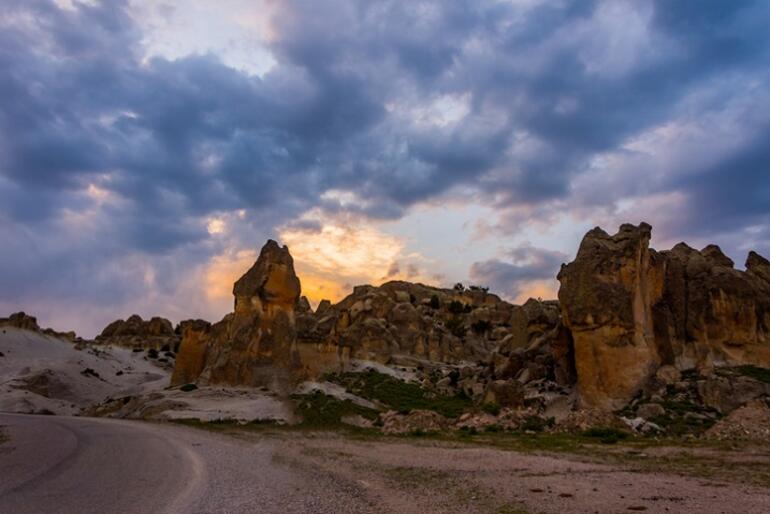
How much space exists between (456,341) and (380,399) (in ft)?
156

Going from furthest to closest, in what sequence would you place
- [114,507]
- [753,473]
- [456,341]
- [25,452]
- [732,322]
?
[456,341] → [732,322] → [25,452] → [753,473] → [114,507]

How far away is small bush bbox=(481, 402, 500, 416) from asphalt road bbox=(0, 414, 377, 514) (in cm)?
1804

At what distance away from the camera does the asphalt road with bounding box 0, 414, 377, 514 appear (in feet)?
29.7

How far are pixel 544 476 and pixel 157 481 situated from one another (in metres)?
9.01

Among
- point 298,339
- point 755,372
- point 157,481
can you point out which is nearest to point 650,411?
point 755,372

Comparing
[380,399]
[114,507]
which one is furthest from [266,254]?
[114,507]

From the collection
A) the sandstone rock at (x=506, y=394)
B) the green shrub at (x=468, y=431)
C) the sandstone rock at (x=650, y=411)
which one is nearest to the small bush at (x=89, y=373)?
the sandstone rock at (x=506, y=394)

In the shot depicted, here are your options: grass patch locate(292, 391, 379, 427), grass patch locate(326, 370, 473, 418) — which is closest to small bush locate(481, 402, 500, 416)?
grass patch locate(326, 370, 473, 418)

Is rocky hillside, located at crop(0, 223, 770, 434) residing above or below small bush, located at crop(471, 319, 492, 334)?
below

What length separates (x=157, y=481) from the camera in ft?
37.6

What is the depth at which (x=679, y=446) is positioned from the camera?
1983cm

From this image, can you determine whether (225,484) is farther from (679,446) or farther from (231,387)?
(231,387)

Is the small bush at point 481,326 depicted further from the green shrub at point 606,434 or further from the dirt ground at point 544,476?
the dirt ground at point 544,476

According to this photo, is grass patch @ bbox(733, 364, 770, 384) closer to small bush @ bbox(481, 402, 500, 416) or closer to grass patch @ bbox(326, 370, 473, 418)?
small bush @ bbox(481, 402, 500, 416)
